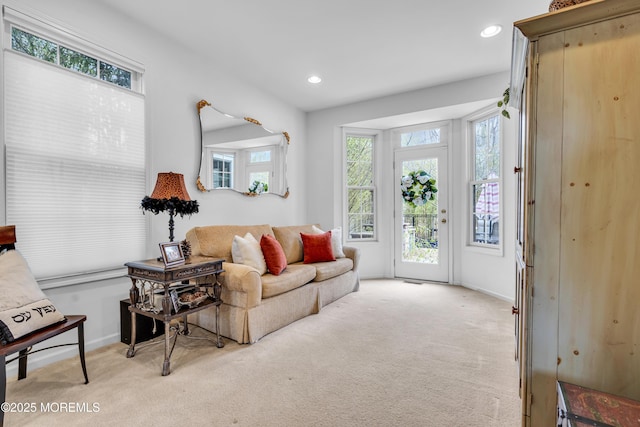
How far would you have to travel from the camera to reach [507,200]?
3.83 meters

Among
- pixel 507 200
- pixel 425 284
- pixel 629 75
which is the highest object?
pixel 629 75

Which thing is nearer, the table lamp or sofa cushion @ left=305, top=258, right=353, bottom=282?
the table lamp

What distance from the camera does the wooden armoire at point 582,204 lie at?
1099 mm

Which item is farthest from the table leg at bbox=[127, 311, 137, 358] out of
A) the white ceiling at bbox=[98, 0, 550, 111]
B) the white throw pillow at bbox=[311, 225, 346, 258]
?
the white ceiling at bbox=[98, 0, 550, 111]

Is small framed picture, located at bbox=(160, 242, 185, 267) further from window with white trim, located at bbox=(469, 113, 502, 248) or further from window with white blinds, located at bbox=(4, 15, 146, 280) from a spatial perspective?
window with white trim, located at bbox=(469, 113, 502, 248)

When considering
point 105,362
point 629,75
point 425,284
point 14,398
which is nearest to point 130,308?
point 105,362

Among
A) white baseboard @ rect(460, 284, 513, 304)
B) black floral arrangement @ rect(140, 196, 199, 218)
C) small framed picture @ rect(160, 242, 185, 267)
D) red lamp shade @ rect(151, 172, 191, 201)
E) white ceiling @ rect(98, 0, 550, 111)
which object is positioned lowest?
white baseboard @ rect(460, 284, 513, 304)

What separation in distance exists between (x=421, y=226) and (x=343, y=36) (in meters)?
2.99

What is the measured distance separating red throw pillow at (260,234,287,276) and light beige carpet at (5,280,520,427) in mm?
562

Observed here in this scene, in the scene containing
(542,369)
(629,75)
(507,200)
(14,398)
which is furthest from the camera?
(507,200)

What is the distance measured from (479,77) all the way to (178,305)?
4.13 meters

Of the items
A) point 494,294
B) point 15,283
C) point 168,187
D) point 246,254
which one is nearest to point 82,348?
point 15,283

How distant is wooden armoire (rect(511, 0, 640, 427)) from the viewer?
1099mm

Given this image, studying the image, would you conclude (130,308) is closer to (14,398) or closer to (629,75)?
(14,398)
